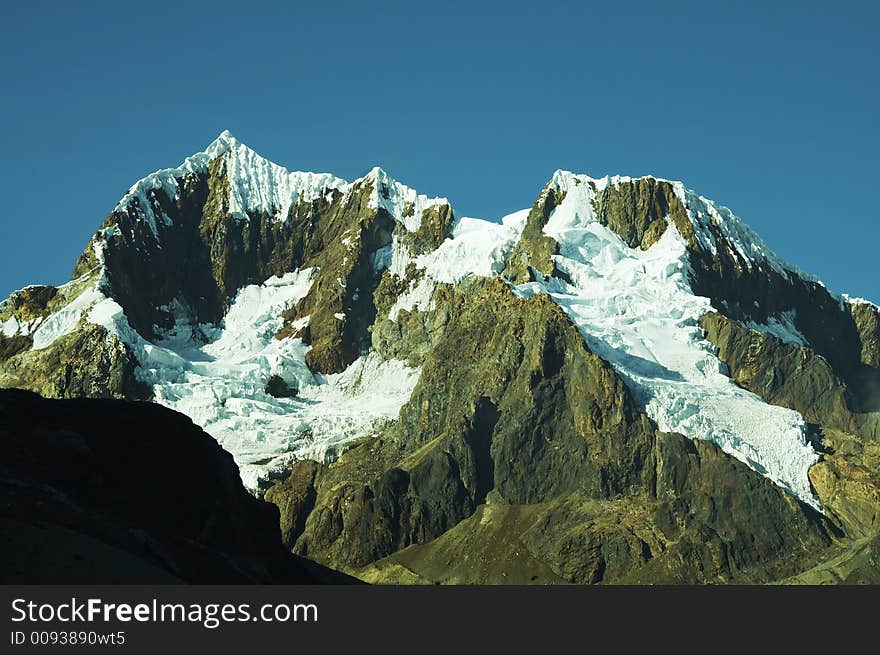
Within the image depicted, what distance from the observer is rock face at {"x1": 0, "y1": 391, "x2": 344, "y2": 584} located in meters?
133

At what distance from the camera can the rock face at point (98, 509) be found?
437 feet

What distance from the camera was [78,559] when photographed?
13275 centimetres

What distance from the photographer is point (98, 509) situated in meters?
170
